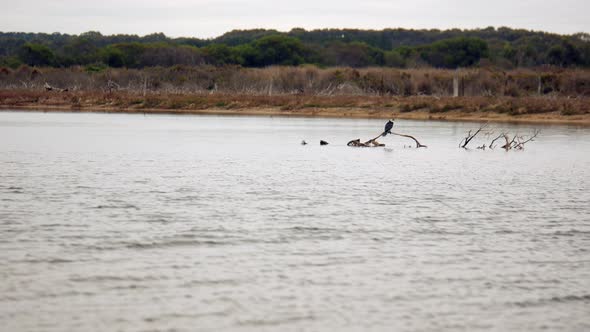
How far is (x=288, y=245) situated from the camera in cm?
1236

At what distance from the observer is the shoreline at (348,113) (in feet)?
167

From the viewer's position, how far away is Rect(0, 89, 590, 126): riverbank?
51.6 meters

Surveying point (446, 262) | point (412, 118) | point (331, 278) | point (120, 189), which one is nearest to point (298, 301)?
point (331, 278)

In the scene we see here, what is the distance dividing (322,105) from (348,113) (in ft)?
8.22

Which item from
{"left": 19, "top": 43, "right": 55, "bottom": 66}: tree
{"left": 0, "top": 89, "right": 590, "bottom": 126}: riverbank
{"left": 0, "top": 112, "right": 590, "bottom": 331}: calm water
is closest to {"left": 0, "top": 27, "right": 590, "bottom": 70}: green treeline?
{"left": 19, "top": 43, "right": 55, "bottom": 66}: tree

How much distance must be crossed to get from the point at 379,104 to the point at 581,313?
1832 inches

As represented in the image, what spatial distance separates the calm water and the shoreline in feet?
83.9

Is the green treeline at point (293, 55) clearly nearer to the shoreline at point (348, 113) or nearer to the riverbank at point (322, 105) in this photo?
the riverbank at point (322, 105)

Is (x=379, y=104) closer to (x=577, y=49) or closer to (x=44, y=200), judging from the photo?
(x=44, y=200)

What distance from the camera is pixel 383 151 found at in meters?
30.9

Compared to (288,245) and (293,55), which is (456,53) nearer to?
(293,55)

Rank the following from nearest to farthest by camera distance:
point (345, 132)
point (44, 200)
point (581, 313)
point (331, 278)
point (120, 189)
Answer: point (581, 313) → point (331, 278) → point (44, 200) → point (120, 189) → point (345, 132)

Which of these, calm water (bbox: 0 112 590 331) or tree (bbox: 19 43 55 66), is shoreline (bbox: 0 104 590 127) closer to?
calm water (bbox: 0 112 590 331)

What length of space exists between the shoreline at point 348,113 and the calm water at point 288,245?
25.6 metres
